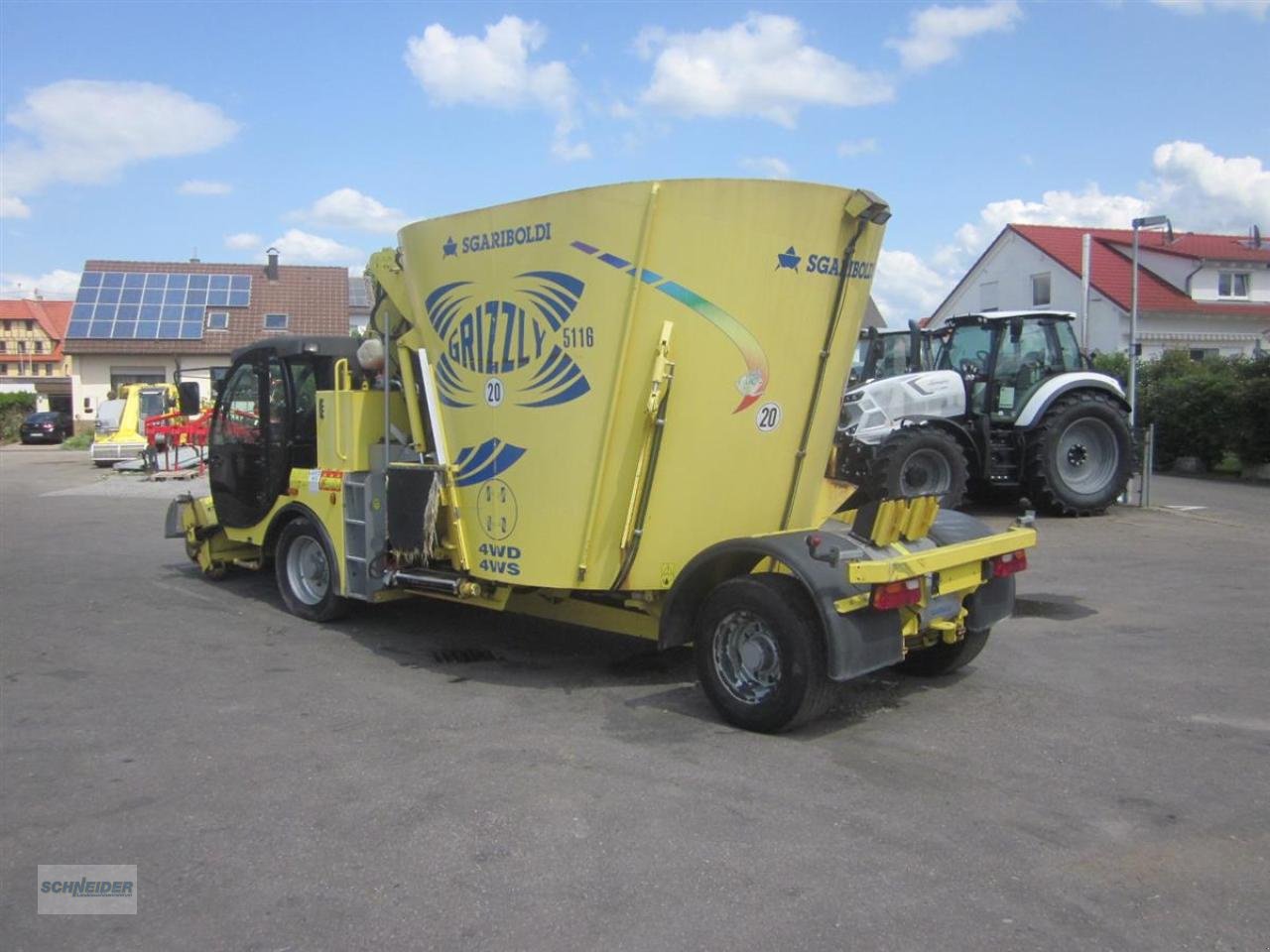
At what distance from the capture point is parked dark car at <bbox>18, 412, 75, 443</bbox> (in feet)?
144

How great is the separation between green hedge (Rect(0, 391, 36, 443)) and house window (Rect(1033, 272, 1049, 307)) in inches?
1760

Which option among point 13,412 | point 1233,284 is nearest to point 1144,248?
point 1233,284

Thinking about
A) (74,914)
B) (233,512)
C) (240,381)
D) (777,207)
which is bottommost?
(74,914)

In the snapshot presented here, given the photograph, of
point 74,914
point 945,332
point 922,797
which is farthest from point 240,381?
point 945,332

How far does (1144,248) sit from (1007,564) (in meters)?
35.0

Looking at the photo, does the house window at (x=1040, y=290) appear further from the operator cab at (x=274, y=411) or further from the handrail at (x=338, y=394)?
the handrail at (x=338, y=394)

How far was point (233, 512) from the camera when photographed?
9.33 meters

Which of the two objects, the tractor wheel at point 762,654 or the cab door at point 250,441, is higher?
the cab door at point 250,441

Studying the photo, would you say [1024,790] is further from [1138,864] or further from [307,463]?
[307,463]

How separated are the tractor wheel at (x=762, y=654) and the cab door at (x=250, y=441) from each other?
457 cm

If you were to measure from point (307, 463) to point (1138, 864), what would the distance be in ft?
22.2

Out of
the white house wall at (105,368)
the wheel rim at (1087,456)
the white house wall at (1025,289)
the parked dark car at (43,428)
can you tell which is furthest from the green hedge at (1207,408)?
the parked dark car at (43,428)

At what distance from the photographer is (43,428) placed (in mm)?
43875

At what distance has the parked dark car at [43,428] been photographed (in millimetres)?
43750
